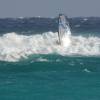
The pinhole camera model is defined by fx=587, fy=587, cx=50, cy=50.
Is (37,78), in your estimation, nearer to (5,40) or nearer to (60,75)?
(60,75)

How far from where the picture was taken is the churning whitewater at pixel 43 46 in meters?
41.5

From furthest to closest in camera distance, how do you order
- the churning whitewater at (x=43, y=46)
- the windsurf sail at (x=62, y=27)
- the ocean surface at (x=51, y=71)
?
the windsurf sail at (x=62, y=27)
the churning whitewater at (x=43, y=46)
the ocean surface at (x=51, y=71)

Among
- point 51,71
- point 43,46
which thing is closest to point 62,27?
point 43,46

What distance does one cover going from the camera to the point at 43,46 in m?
47.2

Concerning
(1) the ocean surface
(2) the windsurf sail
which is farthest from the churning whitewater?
(2) the windsurf sail

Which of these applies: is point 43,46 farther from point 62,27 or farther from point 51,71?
point 51,71

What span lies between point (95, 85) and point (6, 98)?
5.20m

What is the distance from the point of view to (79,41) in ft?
163

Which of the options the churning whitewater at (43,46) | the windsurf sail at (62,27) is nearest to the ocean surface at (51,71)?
the churning whitewater at (43,46)

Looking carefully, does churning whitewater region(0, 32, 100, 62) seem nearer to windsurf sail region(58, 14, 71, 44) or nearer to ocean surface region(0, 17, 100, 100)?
ocean surface region(0, 17, 100, 100)

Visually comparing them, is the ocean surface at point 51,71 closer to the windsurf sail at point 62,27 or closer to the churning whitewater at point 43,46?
the churning whitewater at point 43,46

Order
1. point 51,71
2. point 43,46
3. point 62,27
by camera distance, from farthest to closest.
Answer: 1. point 62,27
2. point 43,46
3. point 51,71

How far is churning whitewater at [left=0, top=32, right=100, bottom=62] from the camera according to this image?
41531mm

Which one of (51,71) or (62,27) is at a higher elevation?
(62,27)
